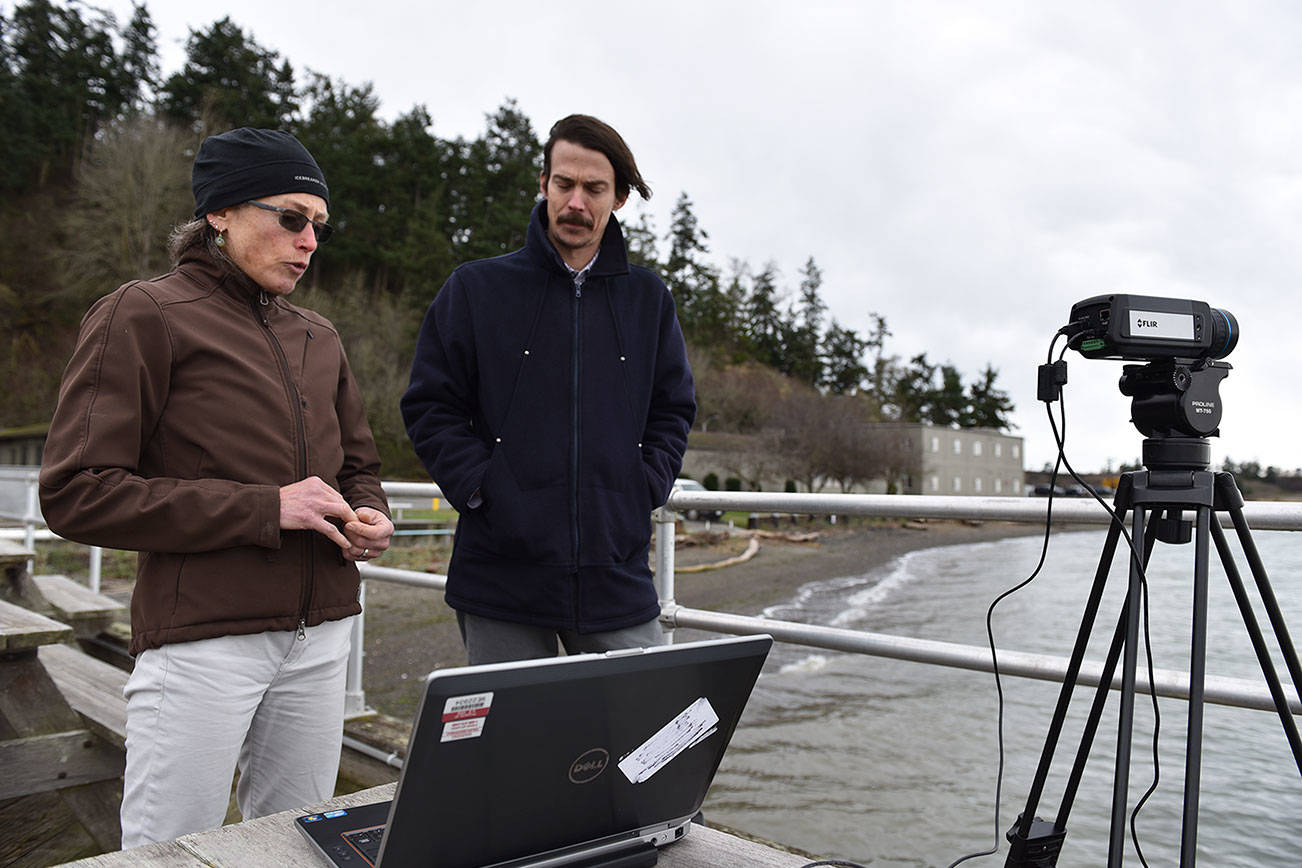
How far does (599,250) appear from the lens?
2031 millimetres

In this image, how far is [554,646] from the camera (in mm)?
1936

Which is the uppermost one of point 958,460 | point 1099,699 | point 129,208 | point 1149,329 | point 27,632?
point 129,208

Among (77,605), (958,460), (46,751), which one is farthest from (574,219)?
(958,460)

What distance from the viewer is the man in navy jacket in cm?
184

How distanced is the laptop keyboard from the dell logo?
265mm

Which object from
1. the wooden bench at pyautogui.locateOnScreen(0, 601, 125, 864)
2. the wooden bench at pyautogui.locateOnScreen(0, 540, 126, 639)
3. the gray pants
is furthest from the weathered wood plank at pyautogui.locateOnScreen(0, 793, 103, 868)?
the gray pants

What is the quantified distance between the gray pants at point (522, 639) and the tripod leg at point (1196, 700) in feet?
3.28

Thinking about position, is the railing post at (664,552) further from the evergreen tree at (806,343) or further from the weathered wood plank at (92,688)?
the evergreen tree at (806,343)

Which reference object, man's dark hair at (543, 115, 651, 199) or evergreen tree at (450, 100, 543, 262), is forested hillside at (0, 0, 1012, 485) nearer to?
evergreen tree at (450, 100, 543, 262)

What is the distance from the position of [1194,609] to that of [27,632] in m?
2.72

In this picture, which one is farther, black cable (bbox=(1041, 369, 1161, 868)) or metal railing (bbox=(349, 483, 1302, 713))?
metal railing (bbox=(349, 483, 1302, 713))

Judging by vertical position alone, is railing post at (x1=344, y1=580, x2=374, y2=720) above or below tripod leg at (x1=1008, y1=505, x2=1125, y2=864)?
below

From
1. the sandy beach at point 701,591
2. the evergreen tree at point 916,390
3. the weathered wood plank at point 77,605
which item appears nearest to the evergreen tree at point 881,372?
the evergreen tree at point 916,390

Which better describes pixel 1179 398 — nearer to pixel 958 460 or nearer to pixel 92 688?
pixel 92 688
